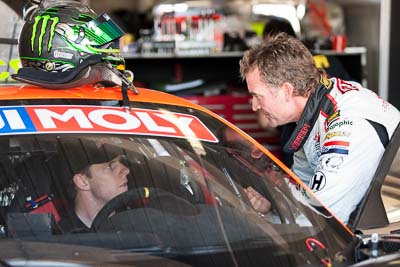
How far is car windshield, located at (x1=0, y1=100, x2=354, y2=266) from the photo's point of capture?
2.02m

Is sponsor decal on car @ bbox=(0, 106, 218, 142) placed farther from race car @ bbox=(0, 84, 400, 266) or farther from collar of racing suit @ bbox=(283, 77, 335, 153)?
collar of racing suit @ bbox=(283, 77, 335, 153)

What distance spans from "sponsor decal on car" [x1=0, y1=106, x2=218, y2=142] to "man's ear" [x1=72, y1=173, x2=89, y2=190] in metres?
0.12

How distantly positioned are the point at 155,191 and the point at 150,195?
0.07 ft

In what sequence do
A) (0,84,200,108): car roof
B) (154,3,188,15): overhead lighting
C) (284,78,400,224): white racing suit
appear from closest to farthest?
(0,84,200,108): car roof, (284,78,400,224): white racing suit, (154,3,188,15): overhead lighting

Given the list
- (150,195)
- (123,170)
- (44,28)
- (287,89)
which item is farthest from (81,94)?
(287,89)

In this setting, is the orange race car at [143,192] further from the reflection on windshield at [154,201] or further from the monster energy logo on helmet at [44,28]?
the monster energy logo on helmet at [44,28]

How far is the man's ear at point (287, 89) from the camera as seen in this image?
2.84m

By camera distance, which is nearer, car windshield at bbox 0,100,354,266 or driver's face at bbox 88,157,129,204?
car windshield at bbox 0,100,354,266

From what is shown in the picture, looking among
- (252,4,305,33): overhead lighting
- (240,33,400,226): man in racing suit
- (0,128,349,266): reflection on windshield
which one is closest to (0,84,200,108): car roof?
(0,128,349,266): reflection on windshield

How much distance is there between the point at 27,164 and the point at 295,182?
0.73m

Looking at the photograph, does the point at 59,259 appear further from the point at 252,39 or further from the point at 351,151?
the point at 252,39

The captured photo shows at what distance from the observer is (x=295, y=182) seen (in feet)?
7.56

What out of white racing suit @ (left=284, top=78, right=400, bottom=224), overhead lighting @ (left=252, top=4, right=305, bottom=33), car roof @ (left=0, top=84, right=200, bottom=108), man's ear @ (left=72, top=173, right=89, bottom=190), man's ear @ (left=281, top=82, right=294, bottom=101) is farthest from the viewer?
overhead lighting @ (left=252, top=4, right=305, bottom=33)

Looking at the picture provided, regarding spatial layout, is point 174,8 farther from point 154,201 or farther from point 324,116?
point 154,201
